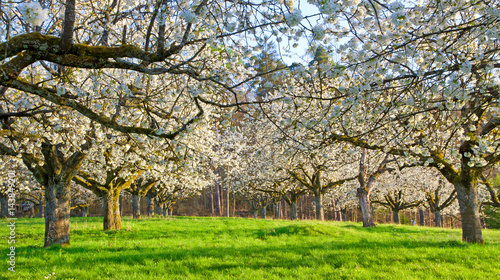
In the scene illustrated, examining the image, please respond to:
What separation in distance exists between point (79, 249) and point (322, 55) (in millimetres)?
8782

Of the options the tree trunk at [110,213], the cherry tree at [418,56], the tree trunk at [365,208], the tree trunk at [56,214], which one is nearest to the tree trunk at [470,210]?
the cherry tree at [418,56]

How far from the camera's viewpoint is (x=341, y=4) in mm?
4035

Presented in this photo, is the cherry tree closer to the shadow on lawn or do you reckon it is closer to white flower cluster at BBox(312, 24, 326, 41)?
white flower cluster at BBox(312, 24, 326, 41)

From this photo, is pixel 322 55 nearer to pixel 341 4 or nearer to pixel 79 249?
pixel 341 4

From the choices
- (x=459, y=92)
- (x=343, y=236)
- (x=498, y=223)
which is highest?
(x=459, y=92)

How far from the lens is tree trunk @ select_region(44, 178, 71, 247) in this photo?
905 centimetres

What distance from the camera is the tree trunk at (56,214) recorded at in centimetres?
905

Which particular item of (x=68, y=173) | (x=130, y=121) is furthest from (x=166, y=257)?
(x=68, y=173)

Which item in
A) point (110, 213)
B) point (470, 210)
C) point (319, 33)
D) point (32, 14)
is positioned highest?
point (32, 14)

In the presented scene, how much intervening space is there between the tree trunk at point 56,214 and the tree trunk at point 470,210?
12662 mm

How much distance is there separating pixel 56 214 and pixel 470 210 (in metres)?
13.0

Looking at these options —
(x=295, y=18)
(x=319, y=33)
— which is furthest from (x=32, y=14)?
(x=319, y=33)

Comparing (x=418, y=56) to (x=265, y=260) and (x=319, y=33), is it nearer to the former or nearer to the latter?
(x=319, y=33)

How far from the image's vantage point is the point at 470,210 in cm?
881
